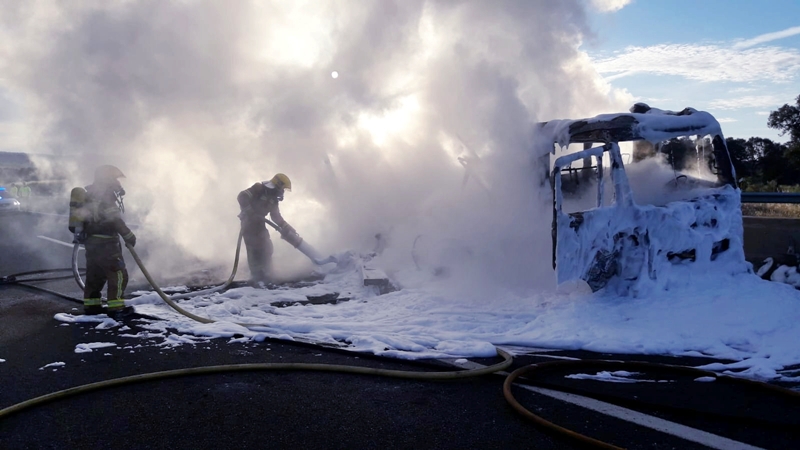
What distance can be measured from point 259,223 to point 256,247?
1.25ft

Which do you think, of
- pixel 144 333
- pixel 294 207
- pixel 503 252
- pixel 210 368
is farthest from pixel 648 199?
pixel 294 207

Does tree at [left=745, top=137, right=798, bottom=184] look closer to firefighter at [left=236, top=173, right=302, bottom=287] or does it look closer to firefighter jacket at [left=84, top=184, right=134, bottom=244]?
firefighter at [left=236, top=173, right=302, bottom=287]

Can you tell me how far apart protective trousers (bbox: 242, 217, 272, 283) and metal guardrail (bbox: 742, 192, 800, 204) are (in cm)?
669

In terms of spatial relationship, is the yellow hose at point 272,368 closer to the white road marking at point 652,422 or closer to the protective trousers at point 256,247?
the white road marking at point 652,422

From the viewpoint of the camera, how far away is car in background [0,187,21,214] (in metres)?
25.2

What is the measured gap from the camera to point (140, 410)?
4.05 meters

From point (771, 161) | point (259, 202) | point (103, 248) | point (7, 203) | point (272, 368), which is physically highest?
point (771, 161)

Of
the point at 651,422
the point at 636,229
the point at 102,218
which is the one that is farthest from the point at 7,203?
the point at 651,422

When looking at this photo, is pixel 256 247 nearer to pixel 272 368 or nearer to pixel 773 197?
pixel 272 368

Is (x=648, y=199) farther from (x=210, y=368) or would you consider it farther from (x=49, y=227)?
(x=49, y=227)

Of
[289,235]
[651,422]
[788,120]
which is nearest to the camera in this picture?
[651,422]

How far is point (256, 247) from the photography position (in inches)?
384

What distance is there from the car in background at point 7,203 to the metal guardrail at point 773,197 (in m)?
26.1

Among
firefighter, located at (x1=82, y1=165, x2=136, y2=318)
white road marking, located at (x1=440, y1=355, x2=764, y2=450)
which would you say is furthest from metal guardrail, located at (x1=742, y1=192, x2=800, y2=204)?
firefighter, located at (x1=82, y1=165, x2=136, y2=318)
